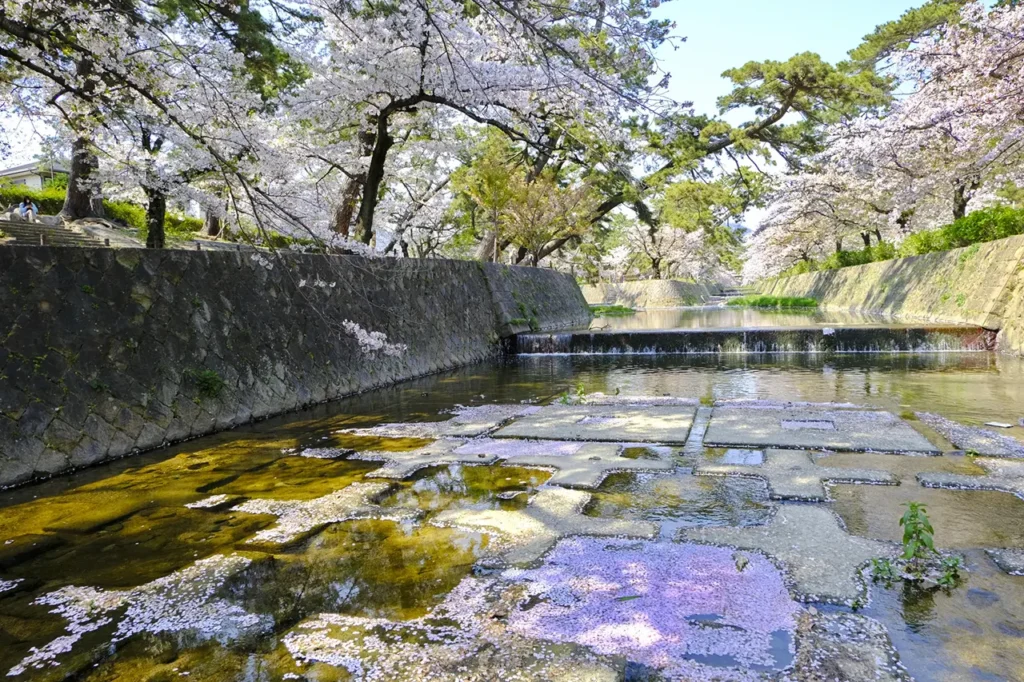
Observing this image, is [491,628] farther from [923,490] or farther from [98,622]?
[923,490]

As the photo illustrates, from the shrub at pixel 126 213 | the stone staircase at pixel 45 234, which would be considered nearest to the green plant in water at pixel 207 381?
the stone staircase at pixel 45 234

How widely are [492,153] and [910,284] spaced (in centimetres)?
1363

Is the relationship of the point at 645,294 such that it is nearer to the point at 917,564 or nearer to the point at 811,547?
the point at 811,547

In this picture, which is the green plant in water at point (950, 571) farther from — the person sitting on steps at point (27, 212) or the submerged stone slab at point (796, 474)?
the person sitting on steps at point (27, 212)

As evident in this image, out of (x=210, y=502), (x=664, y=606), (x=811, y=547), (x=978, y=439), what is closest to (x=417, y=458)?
(x=210, y=502)

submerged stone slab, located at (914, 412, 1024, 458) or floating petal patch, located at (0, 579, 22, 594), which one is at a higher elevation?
submerged stone slab, located at (914, 412, 1024, 458)

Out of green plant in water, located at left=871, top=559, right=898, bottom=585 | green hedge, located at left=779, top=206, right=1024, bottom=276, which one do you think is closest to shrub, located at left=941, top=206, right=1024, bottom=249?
green hedge, located at left=779, top=206, right=1024, bottom=276

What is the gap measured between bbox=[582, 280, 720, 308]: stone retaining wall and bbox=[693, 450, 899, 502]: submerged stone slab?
3577 cm

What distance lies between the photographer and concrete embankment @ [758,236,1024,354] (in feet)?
40.8

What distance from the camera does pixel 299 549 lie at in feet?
12.1

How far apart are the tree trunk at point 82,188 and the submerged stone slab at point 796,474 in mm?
13047

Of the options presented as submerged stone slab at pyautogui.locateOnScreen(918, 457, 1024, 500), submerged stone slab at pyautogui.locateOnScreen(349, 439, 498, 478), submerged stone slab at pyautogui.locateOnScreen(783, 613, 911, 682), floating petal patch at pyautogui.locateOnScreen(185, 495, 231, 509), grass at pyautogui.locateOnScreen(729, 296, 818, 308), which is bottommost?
floating petal patch at pyautogui.locateOnScreen(185, 495, 231, 509)

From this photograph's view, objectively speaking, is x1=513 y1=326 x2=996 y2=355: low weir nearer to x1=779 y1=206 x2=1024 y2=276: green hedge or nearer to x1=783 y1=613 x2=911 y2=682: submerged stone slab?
x1=779 y1=206 x2=1024 y2=276: green hedge

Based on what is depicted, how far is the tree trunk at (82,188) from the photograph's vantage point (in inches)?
588
